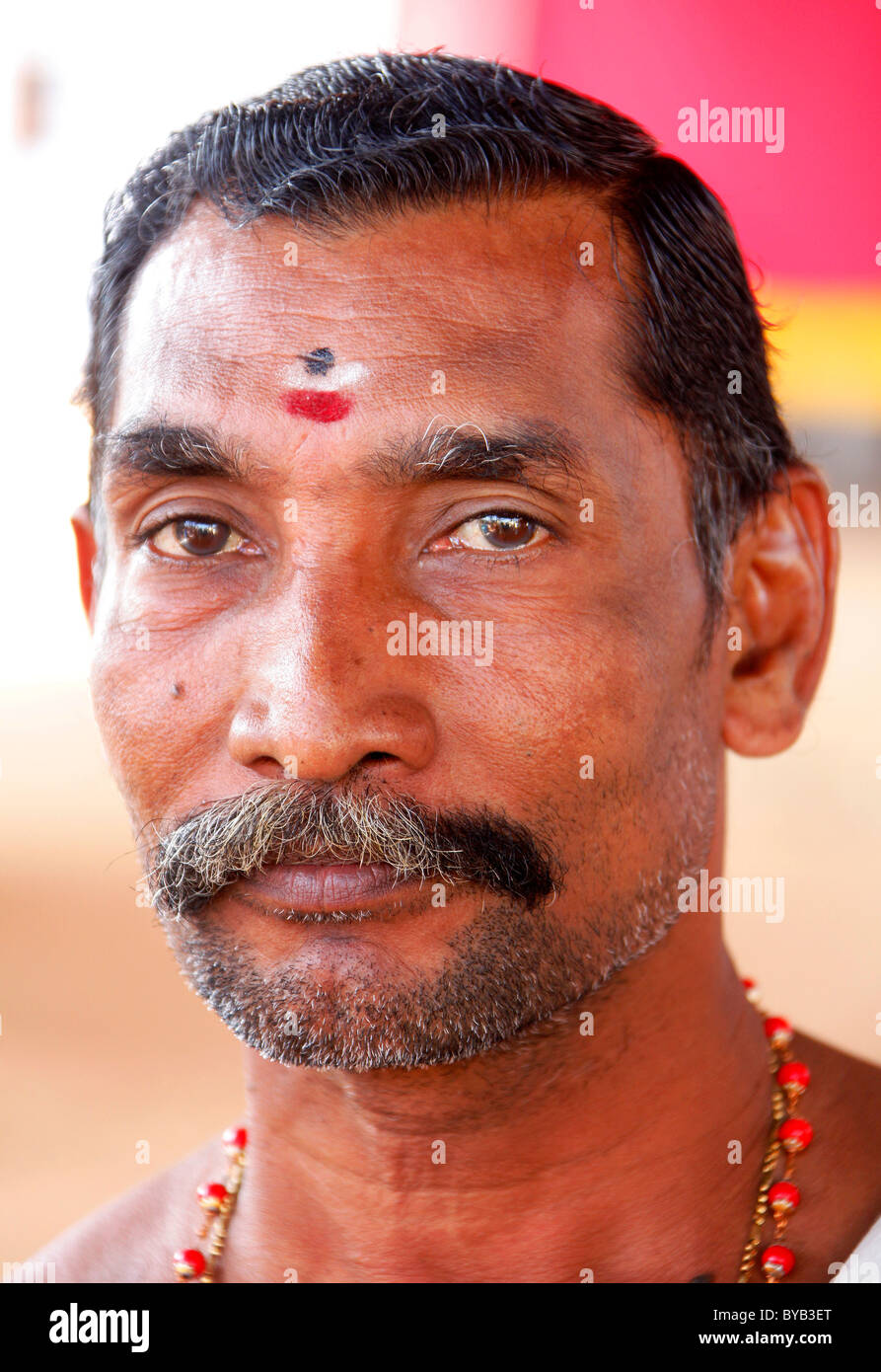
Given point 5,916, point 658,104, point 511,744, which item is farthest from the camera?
point 658,104

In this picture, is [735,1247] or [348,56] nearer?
[735,1247]

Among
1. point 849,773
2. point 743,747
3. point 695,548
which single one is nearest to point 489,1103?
point 743,747

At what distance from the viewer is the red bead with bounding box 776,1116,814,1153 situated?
2.15 meters

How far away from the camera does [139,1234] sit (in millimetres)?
2500

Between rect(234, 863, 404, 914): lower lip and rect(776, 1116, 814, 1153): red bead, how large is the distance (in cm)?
80

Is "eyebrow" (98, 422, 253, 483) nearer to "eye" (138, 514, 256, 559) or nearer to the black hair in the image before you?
"eye" (138, 514, 256, 559)

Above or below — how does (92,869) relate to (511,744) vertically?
above

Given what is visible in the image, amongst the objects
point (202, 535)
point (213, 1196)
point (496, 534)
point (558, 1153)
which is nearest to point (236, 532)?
point (202, 535)

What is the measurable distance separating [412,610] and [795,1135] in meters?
1.02

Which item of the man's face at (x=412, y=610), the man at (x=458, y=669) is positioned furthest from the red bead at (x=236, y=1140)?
the man's face at (x=412, y=610)

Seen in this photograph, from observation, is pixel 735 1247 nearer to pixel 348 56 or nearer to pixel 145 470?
pixel 145 470

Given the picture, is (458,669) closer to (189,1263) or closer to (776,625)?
(776,625)

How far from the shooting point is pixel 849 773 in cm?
912

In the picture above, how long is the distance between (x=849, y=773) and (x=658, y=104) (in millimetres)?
4984
